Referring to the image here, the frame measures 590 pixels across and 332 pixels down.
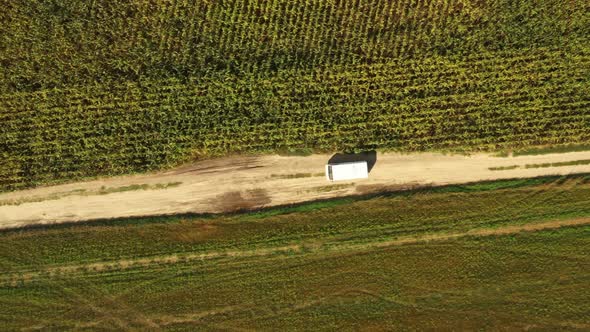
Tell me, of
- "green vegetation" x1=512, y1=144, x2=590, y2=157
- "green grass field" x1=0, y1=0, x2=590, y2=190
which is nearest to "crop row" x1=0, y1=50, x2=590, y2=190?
"green grass field" x1=0, y1=0, x2=590, y2=190

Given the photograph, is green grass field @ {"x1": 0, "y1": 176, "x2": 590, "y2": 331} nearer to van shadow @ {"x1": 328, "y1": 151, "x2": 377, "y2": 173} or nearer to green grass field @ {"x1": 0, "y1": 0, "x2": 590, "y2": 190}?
van shadow @ {"x1": 328, "y1": 151, "x2": 377, "y2": 173}

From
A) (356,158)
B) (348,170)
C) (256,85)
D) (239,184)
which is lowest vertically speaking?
(239,184)

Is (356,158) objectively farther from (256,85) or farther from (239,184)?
(256,85)

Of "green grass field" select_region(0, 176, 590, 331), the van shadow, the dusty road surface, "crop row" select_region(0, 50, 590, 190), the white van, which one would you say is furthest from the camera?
the van shadow

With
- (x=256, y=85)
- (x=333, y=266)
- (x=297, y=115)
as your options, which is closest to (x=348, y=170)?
(x=297, y=115)

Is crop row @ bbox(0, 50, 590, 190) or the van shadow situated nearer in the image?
crop row @ bbox(0, 50, 590, 190)
